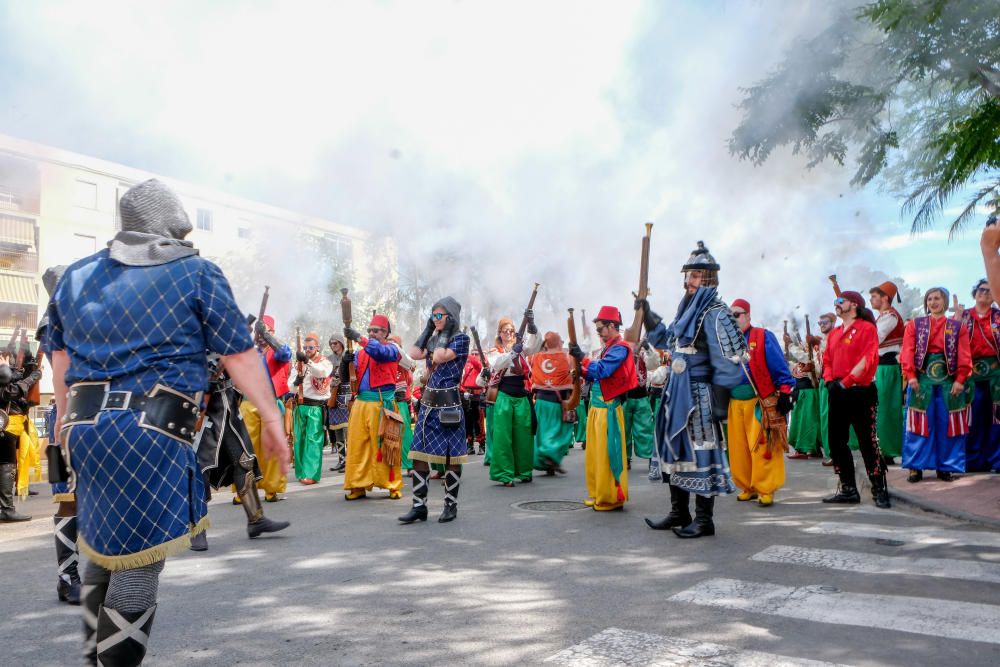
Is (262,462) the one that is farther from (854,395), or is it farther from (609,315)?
(854,395)

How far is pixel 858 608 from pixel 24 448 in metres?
7.64

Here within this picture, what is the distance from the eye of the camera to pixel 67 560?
4.21 m

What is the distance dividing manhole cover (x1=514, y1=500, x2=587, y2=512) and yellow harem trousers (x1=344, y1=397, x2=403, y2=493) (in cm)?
145

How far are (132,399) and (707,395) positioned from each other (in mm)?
4204

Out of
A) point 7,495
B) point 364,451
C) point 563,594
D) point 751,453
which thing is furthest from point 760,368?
point 7,495

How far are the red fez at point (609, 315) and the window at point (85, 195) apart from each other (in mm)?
30907

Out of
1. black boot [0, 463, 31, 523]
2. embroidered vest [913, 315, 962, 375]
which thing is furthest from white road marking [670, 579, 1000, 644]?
black boot [0, 463, 31, 523]

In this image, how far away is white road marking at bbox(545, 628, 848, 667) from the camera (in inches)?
118

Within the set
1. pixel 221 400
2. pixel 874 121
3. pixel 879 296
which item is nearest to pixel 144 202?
pixel 221 400

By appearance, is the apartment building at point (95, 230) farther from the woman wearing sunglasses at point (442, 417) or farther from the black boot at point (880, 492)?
the black boot at point (880, 492)

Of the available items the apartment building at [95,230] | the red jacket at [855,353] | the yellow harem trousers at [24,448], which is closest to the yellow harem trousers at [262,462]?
the yellow harem trousers at [24,448]

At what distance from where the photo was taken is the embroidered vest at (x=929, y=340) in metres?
7.55

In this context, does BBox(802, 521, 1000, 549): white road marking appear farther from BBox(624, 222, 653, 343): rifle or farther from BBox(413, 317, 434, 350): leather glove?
BBox(413, 317, 434, 350): leather glove

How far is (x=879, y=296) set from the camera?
8.05 metres
